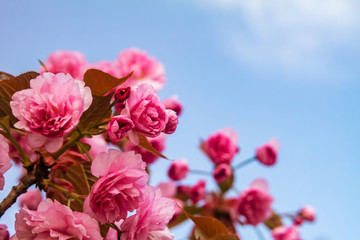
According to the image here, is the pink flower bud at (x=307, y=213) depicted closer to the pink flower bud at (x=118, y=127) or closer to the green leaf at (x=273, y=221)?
the green leaf at (x=273, y=221)

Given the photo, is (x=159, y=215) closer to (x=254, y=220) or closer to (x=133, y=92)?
(x=133, y=92)

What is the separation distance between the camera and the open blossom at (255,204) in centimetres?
177

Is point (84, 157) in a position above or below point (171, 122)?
below

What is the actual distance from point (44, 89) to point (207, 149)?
130cm

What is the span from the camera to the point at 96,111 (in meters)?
0.68

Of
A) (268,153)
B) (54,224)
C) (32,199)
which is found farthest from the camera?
(268,153)

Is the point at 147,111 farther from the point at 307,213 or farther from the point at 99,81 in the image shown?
the point at 307,213

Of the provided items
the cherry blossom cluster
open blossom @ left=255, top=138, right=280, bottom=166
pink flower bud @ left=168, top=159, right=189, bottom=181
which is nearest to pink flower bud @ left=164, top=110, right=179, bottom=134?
the cherry blossom cluster

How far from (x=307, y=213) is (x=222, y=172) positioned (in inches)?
31.1

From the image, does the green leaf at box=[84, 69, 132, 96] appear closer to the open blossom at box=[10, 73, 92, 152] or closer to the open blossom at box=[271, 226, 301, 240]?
the open blossom at box=[10, 73, 92, 152]

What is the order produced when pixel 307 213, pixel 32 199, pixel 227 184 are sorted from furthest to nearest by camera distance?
pixel 307 213 < pixel 227 184 < pixel 32 199

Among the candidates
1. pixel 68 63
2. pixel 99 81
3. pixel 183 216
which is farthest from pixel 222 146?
pixel 99 81

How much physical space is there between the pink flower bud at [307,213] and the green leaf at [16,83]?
1927 millimetres

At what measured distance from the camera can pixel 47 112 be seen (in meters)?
0.59
